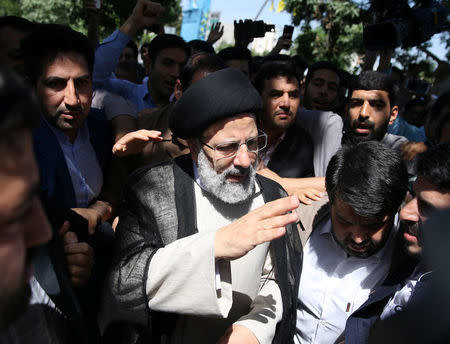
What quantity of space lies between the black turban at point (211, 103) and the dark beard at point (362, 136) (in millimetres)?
1458

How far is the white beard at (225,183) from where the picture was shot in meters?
1.84

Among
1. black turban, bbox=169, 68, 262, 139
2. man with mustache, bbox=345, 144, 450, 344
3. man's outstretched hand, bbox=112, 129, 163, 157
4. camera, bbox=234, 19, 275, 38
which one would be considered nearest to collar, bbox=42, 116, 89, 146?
man's outstretched hand, bbox=112, 129, 163, 157

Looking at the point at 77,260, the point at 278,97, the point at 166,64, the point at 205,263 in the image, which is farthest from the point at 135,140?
the point at 166,64

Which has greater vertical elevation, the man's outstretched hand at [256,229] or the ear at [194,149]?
the ear at [194,149]

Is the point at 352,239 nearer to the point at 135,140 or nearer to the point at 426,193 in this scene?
the point at 426,193

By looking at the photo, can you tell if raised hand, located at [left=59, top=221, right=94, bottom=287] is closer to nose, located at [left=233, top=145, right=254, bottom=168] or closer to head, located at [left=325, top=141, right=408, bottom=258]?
nose, located at [left=233, top=145, right=254, bottom=168]

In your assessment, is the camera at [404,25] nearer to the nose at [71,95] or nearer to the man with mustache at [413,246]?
the man with mustache at [413,246]

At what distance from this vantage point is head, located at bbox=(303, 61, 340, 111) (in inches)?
167

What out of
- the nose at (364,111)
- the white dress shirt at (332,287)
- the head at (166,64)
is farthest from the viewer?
the head at (166,64)

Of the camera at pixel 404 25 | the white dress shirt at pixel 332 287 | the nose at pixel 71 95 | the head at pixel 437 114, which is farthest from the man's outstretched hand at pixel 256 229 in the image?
the camera at pixel 404 25

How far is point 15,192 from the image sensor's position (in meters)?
0.69

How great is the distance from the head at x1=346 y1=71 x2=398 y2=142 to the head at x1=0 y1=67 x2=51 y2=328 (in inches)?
108

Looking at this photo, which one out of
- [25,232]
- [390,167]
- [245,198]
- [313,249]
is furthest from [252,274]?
[25,232]

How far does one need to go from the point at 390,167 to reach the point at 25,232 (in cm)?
172
